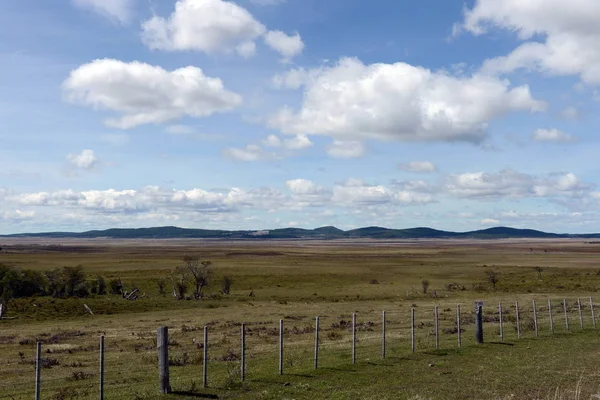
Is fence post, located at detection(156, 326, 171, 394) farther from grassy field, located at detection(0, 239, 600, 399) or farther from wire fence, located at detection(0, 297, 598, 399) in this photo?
wire fence, located at detection(0, 297, 598, 399)

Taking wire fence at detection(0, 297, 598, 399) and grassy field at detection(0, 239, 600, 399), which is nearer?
grassy field at detection(0, 239, 600, 399)

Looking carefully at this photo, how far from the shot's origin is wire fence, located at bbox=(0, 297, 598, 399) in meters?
18.5

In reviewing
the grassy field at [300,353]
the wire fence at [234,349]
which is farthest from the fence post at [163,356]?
the wire fence at [234,349]

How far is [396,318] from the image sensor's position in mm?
40875

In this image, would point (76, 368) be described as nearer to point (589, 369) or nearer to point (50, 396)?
point (50, 396)

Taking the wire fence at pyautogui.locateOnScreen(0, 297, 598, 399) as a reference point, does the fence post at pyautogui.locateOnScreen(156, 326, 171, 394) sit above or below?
above

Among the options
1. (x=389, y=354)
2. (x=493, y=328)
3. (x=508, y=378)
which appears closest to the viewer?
(x=508, y=378)

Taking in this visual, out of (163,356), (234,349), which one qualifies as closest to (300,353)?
(234,349)

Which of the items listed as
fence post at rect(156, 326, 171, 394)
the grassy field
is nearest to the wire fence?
the grassy field

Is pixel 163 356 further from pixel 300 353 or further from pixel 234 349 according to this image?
pixel 234 349

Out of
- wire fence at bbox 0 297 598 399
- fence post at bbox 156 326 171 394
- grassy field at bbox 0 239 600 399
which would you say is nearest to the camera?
fence post at bbox 156 326 171 394

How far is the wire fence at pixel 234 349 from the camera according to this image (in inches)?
728

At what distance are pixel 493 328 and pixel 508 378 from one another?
15.0 m

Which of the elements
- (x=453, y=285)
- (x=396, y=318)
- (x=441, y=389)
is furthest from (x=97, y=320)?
(x=453, y=285)
